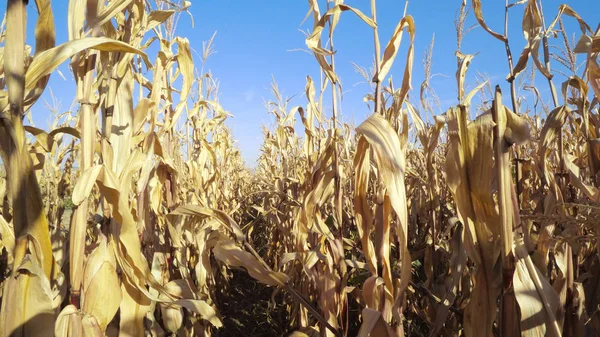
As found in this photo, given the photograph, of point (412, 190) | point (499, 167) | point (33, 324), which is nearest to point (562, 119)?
point (499, 167)

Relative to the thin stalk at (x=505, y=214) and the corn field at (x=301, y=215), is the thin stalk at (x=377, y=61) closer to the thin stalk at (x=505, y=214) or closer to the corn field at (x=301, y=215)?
the corn field at (x=301, y=215)

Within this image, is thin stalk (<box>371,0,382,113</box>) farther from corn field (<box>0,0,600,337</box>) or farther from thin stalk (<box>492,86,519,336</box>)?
thin stalk (<box>492,86,519,336</box>)

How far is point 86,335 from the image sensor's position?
816mm

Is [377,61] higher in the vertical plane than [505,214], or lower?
higher

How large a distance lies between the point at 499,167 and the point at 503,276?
0.88ft

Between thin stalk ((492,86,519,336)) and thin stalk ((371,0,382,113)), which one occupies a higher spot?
thin stalk ((371,0,382,113))

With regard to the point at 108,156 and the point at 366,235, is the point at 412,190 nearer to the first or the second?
the point at 366,235

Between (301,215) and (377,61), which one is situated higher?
(377,61)

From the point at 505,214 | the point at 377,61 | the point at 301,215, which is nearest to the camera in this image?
the point at 505,214

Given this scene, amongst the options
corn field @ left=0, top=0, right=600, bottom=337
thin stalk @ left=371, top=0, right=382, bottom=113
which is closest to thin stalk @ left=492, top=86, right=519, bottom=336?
corn field @ left=0, top=0, right=600, bottom=337

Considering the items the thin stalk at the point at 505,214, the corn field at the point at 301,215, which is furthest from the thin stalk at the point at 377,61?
the thin stalk at the point at 505,214

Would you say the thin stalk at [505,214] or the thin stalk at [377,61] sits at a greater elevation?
the thin stalk at [377,61]

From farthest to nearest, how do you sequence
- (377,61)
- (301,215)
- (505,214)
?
(301,215)
(377,61)
(505,214)

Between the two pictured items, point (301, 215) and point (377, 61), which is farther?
point (301, 215)
